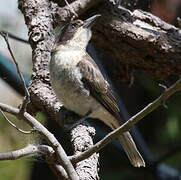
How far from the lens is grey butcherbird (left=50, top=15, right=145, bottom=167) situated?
12.5ft

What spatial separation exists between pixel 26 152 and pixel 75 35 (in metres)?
1.73

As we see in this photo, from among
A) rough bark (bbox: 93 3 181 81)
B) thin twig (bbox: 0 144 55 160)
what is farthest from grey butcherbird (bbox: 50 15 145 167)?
thin twig (bbox: 0 144 55 160)

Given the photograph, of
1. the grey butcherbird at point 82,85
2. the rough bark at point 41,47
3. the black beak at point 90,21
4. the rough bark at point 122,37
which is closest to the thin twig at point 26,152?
the rough bark at point 41,47

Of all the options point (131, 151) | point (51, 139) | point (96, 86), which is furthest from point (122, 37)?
point (51, 139)

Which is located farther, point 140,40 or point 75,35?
point 75,35

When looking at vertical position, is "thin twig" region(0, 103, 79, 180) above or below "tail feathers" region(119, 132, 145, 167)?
above

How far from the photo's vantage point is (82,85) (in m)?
3.92

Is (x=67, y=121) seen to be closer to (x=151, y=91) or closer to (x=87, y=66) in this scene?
(x=87, y=66)

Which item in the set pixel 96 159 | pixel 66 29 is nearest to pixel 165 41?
pixel 66 29

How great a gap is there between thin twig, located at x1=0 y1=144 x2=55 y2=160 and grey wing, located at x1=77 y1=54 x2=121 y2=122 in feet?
3.98

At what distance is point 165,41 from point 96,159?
1.21m

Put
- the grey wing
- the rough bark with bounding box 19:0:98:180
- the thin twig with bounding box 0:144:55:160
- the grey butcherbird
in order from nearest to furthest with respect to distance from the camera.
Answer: the thin twig with bounding box 0:144:55:160
the rough bark with bounding box 19:0:98:180
the grey butcherbird
the grey wing

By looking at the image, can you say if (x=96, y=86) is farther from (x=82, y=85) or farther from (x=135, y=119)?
(x=135, y=119)

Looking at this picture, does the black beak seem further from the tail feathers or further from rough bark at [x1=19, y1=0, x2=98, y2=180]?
the tail feathers
